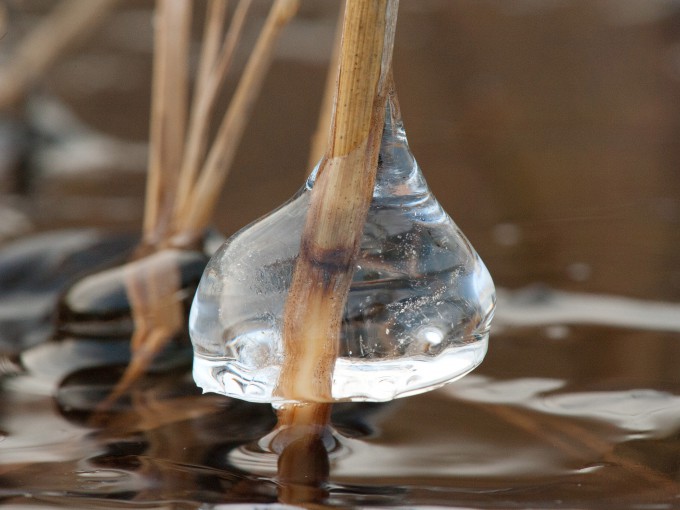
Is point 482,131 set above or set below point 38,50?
below

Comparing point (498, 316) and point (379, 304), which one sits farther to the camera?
point (498, 316)

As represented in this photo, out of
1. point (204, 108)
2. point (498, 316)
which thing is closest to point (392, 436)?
point (498, 316)

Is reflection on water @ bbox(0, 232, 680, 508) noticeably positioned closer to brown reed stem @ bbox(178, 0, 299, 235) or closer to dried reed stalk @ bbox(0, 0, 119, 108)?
brown reed stem @ bbox(178, 0, 299, 235)

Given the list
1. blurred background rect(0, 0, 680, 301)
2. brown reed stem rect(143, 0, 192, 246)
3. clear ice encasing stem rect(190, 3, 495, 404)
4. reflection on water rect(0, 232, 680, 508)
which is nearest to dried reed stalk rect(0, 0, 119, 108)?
blurred background rect(0, 0, 680, 301)

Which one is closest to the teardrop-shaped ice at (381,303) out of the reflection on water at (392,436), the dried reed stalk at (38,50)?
the reflection on water at (392,436)

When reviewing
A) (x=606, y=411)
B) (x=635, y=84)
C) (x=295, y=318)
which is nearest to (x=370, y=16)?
(x=295, y=318)

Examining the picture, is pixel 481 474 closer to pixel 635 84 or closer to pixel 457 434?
pixel 457 434

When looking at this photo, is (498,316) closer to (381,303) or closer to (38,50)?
(381,303)
